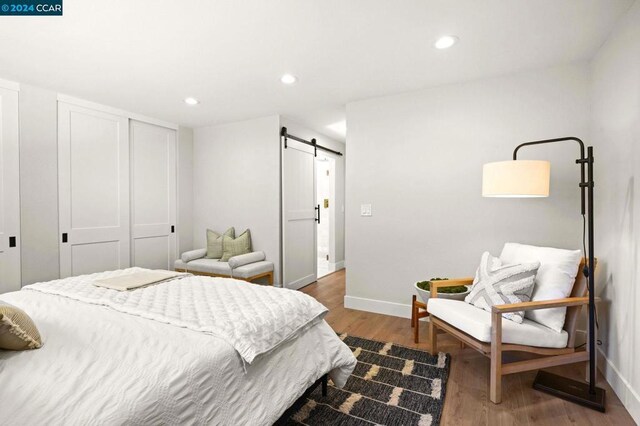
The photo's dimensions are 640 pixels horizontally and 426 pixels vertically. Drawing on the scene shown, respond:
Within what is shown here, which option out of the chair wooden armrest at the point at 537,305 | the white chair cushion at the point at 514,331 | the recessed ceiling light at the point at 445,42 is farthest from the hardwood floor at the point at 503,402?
the recessed ceiling light at the point at 445,42

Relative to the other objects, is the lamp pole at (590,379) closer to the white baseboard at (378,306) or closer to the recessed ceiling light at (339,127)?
the white baseboard at (378,306)

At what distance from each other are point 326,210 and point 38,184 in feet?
14.6

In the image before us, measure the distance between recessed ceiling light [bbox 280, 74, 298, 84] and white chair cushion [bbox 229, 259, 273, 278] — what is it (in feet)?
7.09

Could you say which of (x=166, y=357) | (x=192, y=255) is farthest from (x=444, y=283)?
(x=192, y=255)

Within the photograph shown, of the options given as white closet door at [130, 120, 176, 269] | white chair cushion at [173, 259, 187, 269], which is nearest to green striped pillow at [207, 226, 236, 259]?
white chair cushion at [173, 259, 187, 269]

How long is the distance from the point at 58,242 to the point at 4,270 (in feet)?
1.62

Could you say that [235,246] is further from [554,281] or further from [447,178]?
[554,281]

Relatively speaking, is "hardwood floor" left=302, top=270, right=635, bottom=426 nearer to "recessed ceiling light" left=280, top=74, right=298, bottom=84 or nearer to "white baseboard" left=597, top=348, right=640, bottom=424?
"white baseboard" left=597, top=348, right=640, bottom=424

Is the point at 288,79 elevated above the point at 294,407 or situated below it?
above

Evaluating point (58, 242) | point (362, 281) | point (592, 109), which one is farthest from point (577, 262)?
point (58, 242)

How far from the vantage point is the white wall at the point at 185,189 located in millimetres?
4723

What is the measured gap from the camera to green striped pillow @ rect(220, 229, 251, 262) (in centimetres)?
420

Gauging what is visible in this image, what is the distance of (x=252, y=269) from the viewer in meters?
3.80

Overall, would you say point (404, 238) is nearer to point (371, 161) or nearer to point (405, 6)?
point (371, 161)
